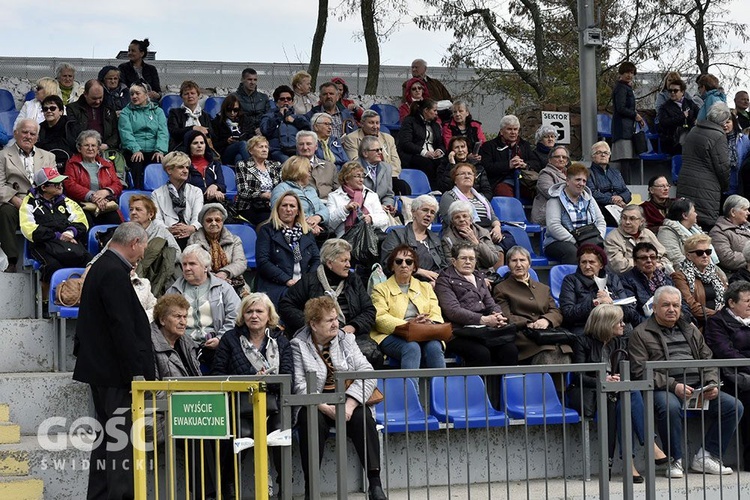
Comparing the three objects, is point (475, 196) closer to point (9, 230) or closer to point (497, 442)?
point (497, 442)

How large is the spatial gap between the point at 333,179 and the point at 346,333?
3322 millimetres

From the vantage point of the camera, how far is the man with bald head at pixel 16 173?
10422 millimetres

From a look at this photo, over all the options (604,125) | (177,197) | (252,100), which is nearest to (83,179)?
(177,197)

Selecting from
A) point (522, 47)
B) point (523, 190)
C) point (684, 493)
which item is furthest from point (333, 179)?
point (522, 47)

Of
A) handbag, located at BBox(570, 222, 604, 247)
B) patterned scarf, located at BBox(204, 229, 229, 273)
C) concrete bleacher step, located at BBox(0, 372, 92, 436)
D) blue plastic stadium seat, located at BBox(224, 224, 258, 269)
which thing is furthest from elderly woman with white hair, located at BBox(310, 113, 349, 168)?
concrete bleacher step, located at BBox(0, 372, 92, 436)

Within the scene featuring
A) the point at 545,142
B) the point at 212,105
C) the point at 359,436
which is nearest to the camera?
the point at 359,436

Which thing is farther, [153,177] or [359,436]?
A: [153,177]

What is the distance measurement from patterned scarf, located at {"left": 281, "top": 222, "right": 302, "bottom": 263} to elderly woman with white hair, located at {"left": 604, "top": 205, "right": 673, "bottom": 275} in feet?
9.36

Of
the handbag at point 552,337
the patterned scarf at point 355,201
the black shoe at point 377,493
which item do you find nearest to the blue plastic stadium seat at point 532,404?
the black shoe at point 377,493

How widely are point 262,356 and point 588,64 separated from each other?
23.9 ft

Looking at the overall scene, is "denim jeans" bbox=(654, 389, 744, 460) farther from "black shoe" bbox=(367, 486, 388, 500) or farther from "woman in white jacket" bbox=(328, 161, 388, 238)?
"woman in white jacket" bbox=(328, 161, 388, 238)

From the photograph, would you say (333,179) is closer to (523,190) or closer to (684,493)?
(523,190)

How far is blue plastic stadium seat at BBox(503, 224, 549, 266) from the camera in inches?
471

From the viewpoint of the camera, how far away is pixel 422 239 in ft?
35.9
